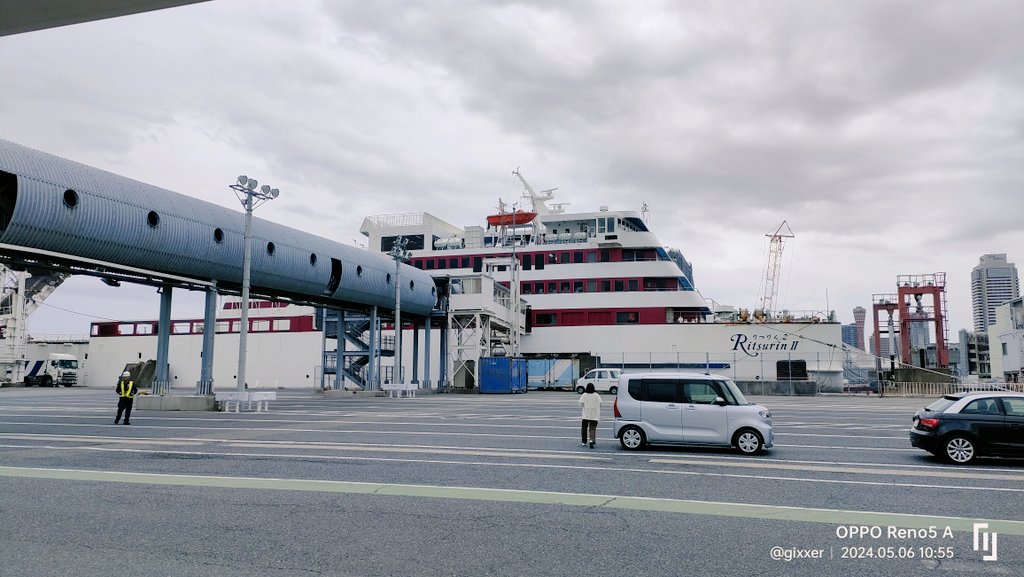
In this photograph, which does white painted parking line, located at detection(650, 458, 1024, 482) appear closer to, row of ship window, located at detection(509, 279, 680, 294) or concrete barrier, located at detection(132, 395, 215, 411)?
concrete barrier, located at detection(132, 395, 215, 411)

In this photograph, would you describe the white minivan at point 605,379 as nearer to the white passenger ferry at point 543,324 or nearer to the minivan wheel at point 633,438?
the white passenger ferry at point 543,324

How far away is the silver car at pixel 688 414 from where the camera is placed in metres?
13.9

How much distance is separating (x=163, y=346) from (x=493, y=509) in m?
23.5

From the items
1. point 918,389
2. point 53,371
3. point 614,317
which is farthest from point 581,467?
point 53,371

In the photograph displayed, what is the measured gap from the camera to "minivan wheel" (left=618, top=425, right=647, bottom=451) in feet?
47.4

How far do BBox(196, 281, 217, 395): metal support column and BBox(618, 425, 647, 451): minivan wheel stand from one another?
1880cm

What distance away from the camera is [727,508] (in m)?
8.47

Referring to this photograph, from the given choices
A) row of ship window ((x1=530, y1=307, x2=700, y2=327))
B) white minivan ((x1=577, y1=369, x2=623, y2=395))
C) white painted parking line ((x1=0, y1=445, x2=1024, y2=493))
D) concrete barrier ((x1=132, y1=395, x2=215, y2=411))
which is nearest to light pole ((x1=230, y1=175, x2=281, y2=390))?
concrete barrier ((x1=132, y1=395, x2=215, y2=411))

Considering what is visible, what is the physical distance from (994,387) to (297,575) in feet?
142

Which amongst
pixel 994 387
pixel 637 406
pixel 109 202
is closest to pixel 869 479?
pixel 637 406

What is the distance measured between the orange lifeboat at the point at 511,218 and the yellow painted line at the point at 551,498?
173 ft

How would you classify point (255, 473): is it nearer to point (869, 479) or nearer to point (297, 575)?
point (297, 575)

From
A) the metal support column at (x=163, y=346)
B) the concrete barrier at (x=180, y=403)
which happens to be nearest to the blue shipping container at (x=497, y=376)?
the concrete barrier at (x=180, y=403)

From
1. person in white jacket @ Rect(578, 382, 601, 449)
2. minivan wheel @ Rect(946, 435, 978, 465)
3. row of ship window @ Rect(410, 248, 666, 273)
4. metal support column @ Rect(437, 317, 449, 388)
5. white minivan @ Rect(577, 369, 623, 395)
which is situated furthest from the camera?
row of ship window @ Rect(410, 248, 666, 273)
